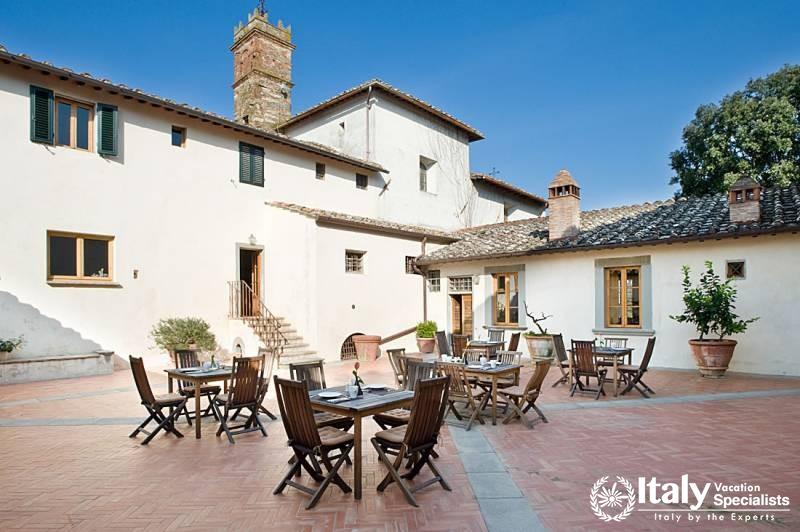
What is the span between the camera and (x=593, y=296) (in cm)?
1262

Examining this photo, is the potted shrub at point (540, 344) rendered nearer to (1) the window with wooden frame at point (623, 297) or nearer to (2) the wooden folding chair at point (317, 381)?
(1) the window with wooden frame at point (623, 297)

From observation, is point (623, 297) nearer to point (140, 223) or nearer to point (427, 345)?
point (427, 345)

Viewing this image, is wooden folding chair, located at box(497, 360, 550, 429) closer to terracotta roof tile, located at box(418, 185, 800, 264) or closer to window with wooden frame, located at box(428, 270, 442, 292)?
terracotta roof tile, located at box(418, 185, 800, 264)

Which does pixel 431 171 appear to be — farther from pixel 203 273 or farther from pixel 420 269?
pixel 203 273

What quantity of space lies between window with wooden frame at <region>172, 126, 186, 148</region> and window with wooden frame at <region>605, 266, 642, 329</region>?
11.3m

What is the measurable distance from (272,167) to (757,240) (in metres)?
12.2

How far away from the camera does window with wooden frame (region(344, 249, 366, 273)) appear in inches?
547

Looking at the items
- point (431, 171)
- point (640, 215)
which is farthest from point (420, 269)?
point (640, 215)

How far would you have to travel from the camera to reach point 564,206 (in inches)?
536

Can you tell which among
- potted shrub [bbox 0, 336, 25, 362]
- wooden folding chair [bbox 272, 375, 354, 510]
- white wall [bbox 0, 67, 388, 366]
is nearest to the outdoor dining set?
wooden folding chair [bbox 272, 375, 354, 510]

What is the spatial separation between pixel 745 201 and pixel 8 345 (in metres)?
15.6

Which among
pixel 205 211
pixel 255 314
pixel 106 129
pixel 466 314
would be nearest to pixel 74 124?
pixel 106 129

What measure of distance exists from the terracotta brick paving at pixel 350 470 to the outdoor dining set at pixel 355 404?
8.5 inches

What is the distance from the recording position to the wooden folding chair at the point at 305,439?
13.1 feet
